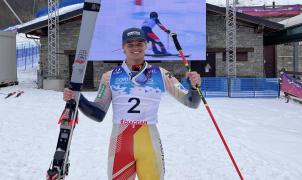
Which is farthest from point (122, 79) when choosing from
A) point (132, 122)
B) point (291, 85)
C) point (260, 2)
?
point (260, 2)

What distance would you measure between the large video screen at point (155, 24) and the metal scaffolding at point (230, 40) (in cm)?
131

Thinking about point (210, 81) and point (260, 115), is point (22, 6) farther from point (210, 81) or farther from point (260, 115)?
point (260, 115)

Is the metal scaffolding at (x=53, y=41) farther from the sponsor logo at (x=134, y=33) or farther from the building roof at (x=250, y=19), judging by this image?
the sponsor logo at (x=134, y=33)

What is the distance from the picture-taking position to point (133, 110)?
323cm

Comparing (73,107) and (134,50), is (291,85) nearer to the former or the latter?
(134,50)

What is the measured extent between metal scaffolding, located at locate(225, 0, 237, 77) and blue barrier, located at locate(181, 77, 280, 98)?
1.19 meters

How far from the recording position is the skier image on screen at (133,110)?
3193mm

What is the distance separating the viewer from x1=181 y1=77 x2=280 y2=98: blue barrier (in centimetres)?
1873

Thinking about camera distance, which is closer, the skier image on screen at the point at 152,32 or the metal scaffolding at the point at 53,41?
the skier image on screen at the point at 152,32

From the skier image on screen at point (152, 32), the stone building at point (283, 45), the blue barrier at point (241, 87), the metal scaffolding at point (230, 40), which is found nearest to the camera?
the blue barrier at point (241, 87)

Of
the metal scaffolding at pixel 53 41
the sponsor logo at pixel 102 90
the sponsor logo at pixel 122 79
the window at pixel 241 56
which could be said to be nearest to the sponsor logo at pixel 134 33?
the sponsor logo at pixel 122 79

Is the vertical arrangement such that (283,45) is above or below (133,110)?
above

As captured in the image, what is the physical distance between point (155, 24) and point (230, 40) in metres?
4.38

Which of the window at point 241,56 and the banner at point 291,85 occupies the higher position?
the window at point 241,56
